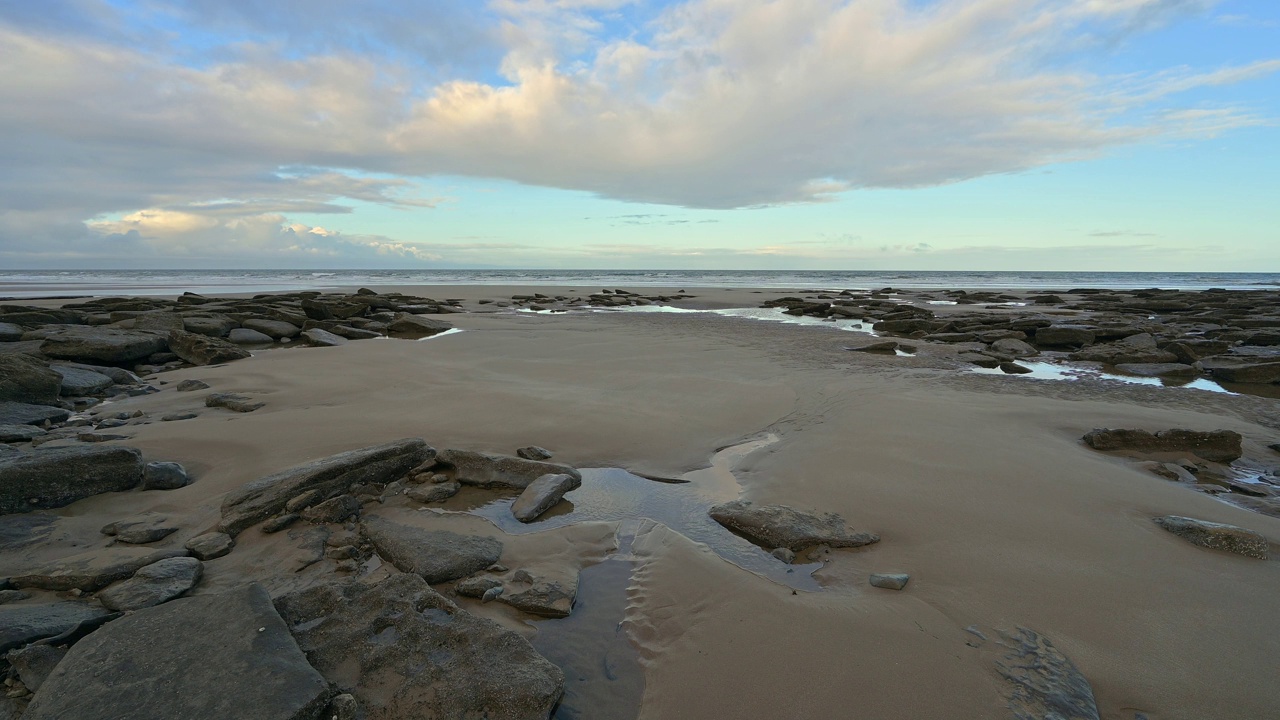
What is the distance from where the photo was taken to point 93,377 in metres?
7.41

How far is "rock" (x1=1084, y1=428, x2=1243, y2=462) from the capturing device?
504cm

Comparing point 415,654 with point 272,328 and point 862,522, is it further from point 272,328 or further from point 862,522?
point 272,328

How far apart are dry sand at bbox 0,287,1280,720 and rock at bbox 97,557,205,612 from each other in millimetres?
112

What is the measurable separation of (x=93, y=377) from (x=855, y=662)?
9.91m

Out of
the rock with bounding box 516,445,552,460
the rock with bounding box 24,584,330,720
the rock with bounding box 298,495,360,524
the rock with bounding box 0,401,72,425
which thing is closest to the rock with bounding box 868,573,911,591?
the rock with bounding box 24,584,330,720

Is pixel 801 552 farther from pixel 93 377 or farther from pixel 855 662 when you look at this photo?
pixel 93 377

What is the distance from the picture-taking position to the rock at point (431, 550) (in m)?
3.12

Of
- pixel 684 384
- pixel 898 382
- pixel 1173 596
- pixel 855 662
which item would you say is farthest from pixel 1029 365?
pixel 855 662

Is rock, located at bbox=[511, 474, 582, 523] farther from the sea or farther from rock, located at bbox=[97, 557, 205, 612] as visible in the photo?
the sea

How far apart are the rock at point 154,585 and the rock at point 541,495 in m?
1.85

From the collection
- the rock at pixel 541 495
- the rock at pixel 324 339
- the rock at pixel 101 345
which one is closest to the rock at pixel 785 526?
the rock at pixel 541 495

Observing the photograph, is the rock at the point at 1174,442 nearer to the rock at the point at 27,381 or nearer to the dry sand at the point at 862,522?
the dry sand at the point at 862,522

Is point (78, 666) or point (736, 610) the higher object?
point (78, 666)

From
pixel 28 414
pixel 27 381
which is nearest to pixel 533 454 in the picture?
pixel 28 414
